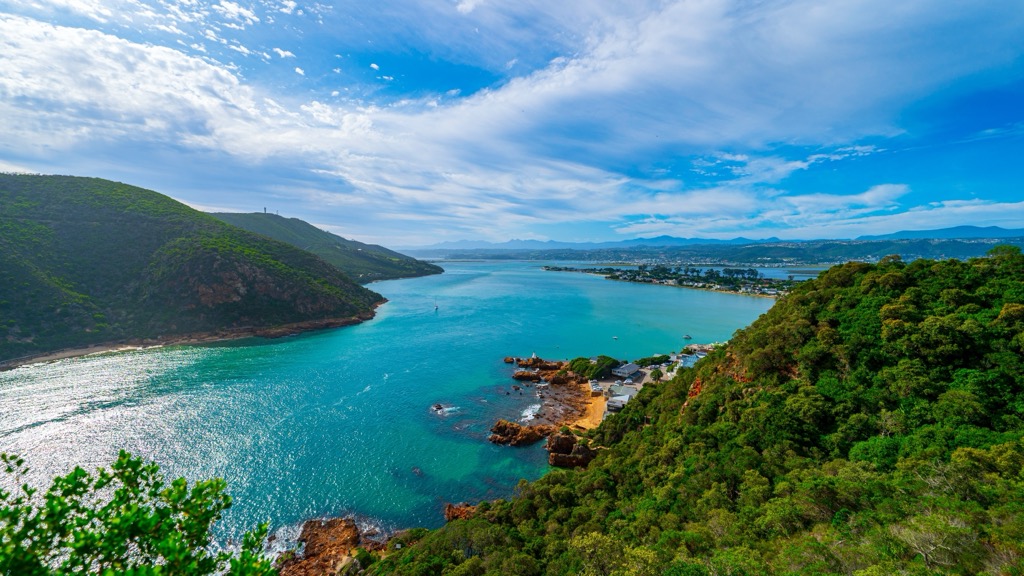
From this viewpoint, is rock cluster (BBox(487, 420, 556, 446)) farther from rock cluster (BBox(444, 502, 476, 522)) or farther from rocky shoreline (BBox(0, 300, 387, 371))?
rocky shoreline (BBox(0, 300, 387, 371))

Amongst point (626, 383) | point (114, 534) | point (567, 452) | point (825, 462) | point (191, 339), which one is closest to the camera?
point (114, 534)

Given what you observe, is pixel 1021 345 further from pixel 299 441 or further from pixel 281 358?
pixel 281 358

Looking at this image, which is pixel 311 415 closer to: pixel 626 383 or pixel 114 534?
pixel 626 383

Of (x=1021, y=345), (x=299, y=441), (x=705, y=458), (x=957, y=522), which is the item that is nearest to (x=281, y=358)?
(x=299, y=441)

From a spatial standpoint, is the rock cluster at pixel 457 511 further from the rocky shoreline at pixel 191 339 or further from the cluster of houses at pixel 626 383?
the rocky shoreline at pixel 191 339

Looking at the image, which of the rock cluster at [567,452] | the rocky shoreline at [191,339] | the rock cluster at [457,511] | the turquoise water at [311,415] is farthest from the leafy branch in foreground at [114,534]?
the rocky shoreline at [191,339]

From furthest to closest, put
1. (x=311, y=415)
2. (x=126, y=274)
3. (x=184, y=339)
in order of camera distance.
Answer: (x=126, y=274) < (x=184, y=339) < (x=311, y=415)

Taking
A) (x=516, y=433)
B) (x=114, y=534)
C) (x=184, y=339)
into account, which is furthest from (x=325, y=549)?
(x=184, y=339)

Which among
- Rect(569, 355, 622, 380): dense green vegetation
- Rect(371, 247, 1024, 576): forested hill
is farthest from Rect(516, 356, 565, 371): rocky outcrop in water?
Rect(371, 247, 1024, 576): forested hill
